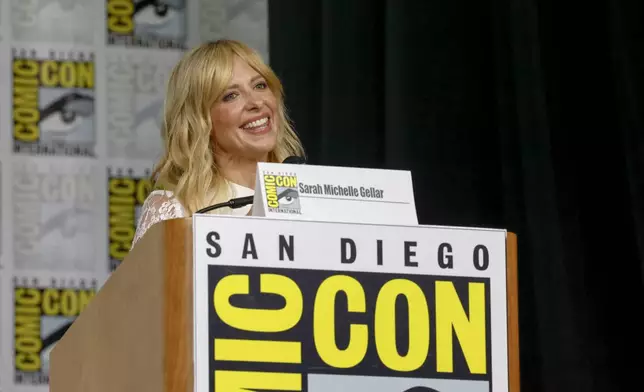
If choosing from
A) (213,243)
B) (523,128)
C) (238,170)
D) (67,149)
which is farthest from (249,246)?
(67,149)

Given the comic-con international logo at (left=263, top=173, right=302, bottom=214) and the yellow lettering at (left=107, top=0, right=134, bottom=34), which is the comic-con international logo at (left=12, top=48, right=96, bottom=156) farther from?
the comic-con international logo at (left=263, top=173, right=302, bottom=214)

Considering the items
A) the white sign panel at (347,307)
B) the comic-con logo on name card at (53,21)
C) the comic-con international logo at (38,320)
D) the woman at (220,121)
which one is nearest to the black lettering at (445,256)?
the white sign panel at (347,307)

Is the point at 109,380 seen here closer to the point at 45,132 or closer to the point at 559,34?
the point at 45,132

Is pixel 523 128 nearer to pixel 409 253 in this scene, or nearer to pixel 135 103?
pixel 135 103

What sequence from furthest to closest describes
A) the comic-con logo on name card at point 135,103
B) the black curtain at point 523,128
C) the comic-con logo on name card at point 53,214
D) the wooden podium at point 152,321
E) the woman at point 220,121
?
the comic-con logo on name card at point 135,103 < the comic-con logo on name card at point 53,214 < the black curtain at point 523,128 < the woman at point 220,121 < the wooden podium at point 152,321

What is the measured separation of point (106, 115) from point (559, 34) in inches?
44.1

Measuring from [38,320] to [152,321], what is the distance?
1718mm

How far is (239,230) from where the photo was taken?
1.53m

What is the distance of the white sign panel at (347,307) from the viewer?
151 cm

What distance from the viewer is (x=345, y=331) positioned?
155 cm

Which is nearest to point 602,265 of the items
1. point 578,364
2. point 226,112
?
point 578,364

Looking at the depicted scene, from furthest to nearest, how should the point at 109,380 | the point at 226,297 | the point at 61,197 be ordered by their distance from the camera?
1. the point at 61,197
2. the point at 109,380
3. the point at 226,297

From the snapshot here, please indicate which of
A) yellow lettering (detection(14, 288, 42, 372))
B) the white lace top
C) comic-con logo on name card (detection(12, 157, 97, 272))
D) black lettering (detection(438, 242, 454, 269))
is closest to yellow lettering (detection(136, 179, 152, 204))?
comic-con logo on name card (detection(12, 157, 97, 272))

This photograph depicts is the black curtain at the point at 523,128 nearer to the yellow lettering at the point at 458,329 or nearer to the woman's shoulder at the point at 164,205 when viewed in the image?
the woman's shoulder at the point at 164,205
